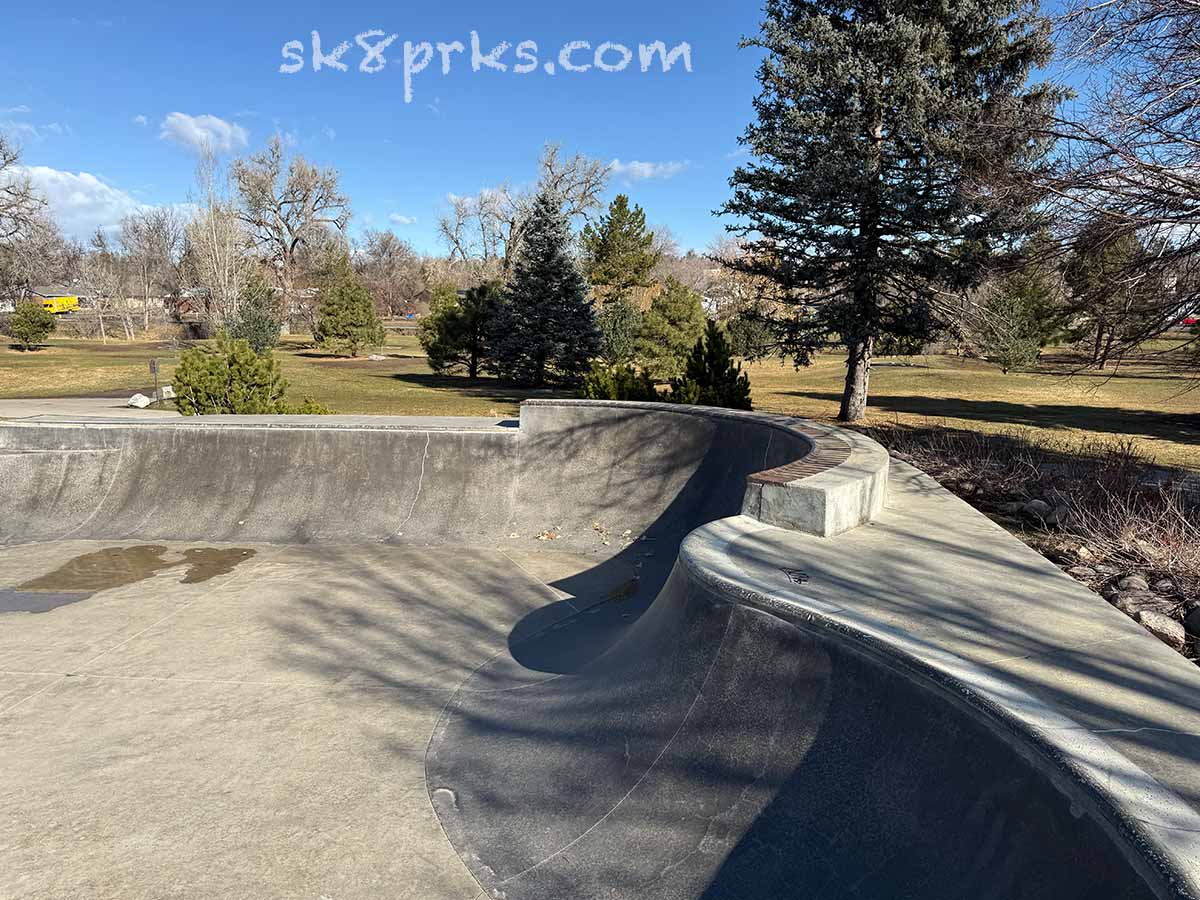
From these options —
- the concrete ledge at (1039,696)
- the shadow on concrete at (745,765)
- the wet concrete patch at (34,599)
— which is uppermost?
the concrete ledge at (1039,696)

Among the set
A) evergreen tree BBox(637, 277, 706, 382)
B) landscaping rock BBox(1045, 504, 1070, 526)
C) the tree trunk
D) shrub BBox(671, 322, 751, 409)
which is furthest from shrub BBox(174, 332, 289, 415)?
evergreen tree BBox(637, 277, 706, 382)

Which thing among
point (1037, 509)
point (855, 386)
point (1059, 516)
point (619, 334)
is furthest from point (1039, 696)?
point (619, 334)

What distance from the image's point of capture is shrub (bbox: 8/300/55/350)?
35.3 m

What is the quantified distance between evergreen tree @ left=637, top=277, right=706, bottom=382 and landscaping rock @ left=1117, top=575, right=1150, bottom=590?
24.7 metres

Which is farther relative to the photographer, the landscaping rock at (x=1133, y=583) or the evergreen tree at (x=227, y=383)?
the evergreen tree at (x=227, y=383)

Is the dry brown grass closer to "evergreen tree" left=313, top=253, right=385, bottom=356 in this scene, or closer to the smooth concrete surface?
the smooth concrete surface

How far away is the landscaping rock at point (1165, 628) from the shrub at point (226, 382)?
1476 cm

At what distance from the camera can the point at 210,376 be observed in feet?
45.6

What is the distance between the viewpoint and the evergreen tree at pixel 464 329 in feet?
95.3

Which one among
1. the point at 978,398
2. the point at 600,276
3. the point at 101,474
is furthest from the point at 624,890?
the point at 600,276

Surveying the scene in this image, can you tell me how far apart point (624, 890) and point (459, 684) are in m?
2.76

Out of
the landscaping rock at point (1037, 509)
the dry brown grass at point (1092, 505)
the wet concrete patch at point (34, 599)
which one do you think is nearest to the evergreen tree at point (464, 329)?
the dry brown grass at point (1092, 505)

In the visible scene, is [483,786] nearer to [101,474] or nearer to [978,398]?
[101,474]

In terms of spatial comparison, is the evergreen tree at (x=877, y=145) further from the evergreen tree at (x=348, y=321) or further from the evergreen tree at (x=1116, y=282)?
the evergreen tree at (x=348, y=321)
